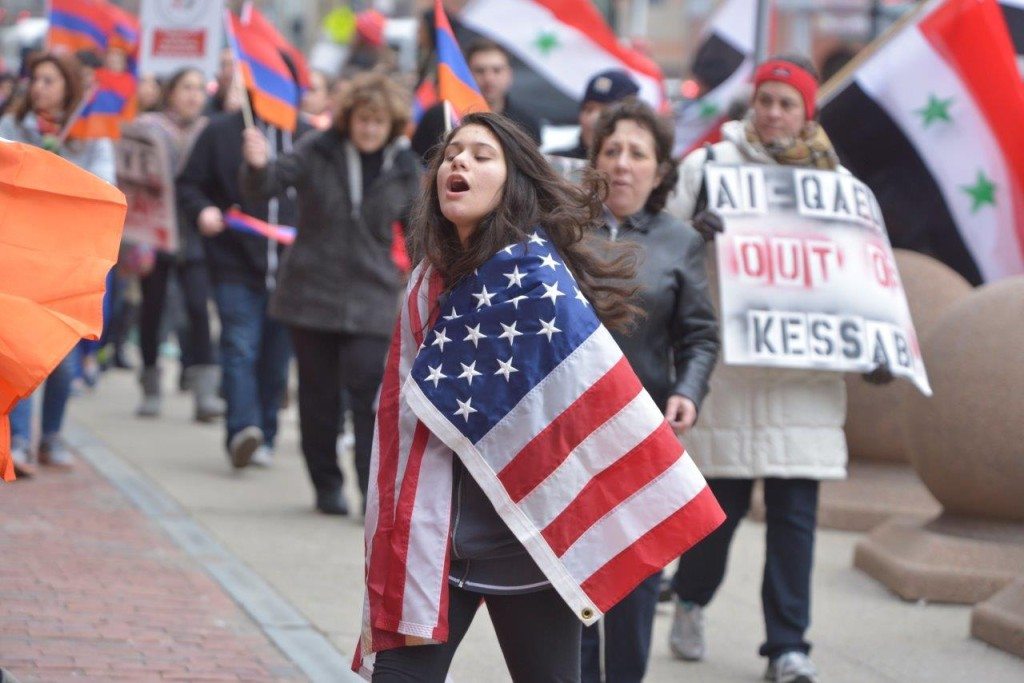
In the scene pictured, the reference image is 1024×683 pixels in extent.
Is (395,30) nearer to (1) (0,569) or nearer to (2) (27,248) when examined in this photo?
(1) (0,569)

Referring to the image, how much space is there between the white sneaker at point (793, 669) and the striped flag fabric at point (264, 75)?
4.73 metres

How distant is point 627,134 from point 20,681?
2439 mm

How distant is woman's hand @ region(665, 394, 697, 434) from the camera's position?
509 centimetres

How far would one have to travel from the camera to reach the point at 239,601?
261 inches

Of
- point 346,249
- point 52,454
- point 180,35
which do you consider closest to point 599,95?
point 346,249

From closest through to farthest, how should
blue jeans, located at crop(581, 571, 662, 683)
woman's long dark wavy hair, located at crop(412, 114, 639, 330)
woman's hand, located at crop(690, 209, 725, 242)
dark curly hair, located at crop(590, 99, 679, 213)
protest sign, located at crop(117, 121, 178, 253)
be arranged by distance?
woman's long dark wavy hair, located at crop(412, 114, 639, 330), blue jeans, located at crop(581, 571, 662, 683), dark curly hair, located at crop(590, 99, 679, 213), woman's hand, located at crop(690, 209, 725, 242), protest sign, located at crop(117, 121, 178, 253)

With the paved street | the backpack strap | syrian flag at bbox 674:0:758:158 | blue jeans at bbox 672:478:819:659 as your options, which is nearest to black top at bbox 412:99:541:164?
the paved street

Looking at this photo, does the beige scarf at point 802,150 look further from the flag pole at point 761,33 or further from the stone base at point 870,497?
the flag pole at point 761,33

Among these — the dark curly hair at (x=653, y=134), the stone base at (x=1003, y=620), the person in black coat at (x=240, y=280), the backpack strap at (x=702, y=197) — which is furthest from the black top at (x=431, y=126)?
the stone base at (x=1003, y=620)

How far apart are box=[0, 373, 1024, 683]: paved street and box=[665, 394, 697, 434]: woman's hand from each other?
125 cm

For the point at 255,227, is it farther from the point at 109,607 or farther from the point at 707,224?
the point at 707,224

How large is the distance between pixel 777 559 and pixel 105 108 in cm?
542

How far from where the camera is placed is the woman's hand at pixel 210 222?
973 cm

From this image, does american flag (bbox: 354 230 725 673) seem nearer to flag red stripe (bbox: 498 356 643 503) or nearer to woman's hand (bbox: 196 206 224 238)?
flag red stripe (bbox: 498 356 643 503)
